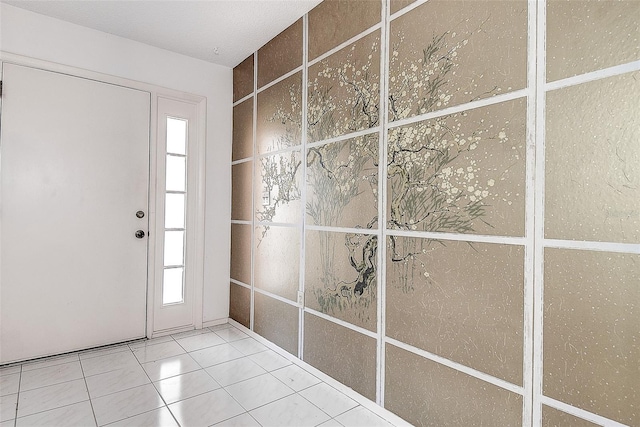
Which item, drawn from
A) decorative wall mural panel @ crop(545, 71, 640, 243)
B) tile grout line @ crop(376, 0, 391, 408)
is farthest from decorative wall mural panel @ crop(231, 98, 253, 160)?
decorative wall mural panel @ crop(545, 71, 640, 243)

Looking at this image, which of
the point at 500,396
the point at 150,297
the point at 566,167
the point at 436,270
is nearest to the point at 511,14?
the point at 566,167

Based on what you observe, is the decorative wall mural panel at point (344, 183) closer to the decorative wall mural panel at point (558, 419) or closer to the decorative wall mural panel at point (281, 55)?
the decorative wall mural panel at point (281, 55)

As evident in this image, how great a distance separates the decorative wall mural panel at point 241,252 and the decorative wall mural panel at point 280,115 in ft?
2.70

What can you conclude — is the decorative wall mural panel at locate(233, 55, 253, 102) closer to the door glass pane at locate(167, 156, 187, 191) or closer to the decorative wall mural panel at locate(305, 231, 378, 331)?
the door glass pane at locate(167, 156, 187, 191)

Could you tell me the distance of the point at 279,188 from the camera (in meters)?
2.87

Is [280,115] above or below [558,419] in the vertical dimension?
above

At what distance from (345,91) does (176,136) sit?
1867 mm

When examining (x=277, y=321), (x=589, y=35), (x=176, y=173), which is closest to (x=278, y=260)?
(x=277, y=321)

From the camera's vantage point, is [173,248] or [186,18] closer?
[186,18]

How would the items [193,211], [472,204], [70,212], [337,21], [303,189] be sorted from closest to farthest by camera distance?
[472,204] < [337,21] < [303,189] < [70,212] < [193,211]

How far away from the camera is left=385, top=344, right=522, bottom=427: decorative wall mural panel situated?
147 centimetres

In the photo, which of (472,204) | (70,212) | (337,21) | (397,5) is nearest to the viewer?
(472,204)

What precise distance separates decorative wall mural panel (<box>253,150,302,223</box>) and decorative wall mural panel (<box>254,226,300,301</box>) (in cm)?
11

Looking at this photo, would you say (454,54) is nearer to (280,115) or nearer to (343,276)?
(343,276)
